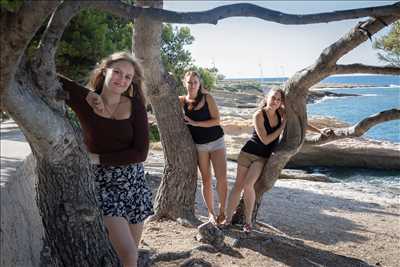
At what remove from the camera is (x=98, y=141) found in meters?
3.16

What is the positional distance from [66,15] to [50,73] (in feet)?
1.13

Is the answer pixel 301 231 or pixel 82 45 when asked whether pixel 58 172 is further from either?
pixel 301 231

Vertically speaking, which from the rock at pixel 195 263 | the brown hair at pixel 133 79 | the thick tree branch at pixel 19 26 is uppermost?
the thick tree branch at pixel 19 26

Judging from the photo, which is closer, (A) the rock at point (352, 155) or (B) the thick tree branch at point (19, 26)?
(B) the thick tree branch at point (19, 26)

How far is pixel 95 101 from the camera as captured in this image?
121 inches

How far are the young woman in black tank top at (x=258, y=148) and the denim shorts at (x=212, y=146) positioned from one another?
11.3 inches

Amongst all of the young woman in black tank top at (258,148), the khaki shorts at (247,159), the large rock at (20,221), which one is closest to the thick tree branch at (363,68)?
the young woman in black tank top at (258,148)

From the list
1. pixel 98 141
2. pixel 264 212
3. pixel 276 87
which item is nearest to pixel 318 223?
pixel 264 212

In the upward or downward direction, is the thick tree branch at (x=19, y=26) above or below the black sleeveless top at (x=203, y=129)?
above

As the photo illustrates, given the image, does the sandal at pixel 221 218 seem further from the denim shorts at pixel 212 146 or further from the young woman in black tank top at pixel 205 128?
the denim shorts at pixel 212 146

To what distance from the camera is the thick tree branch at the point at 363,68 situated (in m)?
4.89

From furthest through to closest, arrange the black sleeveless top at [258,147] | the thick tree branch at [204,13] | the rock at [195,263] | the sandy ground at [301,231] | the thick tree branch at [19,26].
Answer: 1. the black sleeveless top at [258,147]
2. the sandy ground at [301,231]
3. the rock at [195,263]
4. the thick tree branch at [204,13]
5. the thick tree branch at [19,26]

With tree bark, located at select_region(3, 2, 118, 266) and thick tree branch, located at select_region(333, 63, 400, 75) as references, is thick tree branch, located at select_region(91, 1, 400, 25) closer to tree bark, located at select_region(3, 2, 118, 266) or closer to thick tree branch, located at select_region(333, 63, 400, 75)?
tree bark, located at select_region(3, 2, 118, 266)

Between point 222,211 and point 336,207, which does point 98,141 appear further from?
point 336,207
